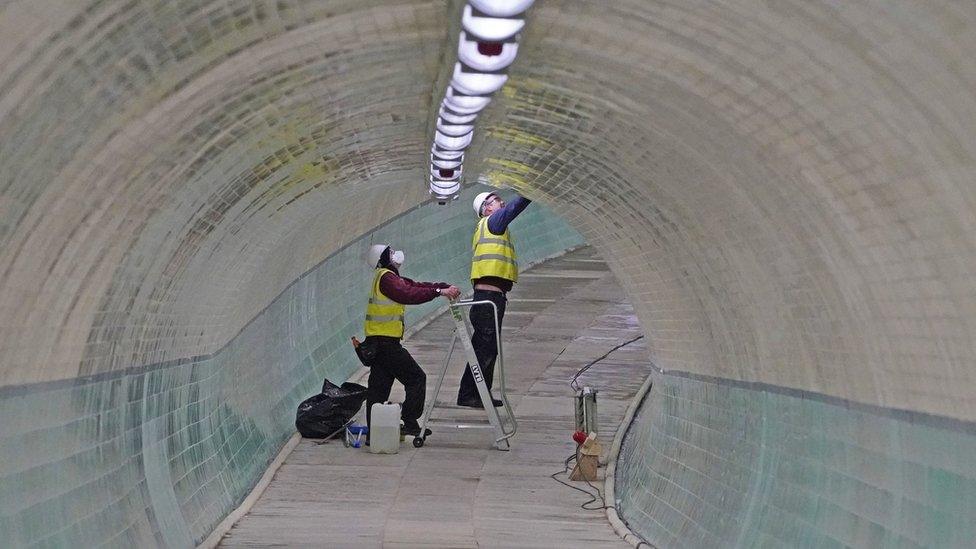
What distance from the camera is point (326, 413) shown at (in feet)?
43.6

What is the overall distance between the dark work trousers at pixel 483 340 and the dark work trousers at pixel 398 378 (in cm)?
54

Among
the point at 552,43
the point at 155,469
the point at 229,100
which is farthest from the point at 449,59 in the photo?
the point at 155,469

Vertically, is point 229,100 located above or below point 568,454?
above

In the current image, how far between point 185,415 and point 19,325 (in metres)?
3.91

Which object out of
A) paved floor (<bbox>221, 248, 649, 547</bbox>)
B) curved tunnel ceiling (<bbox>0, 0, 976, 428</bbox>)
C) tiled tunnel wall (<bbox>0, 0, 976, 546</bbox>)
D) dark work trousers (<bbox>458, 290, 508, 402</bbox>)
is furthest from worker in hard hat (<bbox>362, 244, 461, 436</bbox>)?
curved tunnel ceiling (<bbox>0, 0, 976, 428</bbox>)

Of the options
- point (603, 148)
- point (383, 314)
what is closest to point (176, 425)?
point (603, 148)

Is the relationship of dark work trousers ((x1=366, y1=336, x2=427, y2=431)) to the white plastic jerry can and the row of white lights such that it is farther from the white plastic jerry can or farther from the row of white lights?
the row of white lights

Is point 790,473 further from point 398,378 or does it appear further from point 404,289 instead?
point 398,378

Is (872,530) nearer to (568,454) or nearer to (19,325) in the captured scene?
(19,325)

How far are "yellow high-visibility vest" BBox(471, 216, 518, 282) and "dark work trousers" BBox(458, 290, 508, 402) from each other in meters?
0.20

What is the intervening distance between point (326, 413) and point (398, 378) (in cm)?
74

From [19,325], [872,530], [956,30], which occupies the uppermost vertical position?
[956,30]

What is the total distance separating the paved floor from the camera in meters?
9.57

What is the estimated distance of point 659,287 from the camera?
34.6ft
